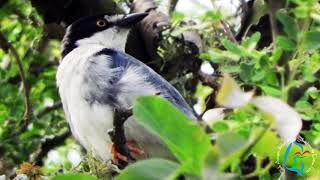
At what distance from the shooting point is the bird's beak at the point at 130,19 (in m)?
4.45

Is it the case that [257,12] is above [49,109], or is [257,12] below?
above

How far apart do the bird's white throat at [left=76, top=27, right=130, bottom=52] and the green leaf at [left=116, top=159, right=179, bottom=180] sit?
2890 millimetres

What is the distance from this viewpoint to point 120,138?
2.79 m

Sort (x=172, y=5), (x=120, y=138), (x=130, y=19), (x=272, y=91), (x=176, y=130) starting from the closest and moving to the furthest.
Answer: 1. (x=176, y=130)
2. (x=272, y=91)
3. (x=120, y=138)
4. (x=130, y=19)
5. (x=172, y=5)

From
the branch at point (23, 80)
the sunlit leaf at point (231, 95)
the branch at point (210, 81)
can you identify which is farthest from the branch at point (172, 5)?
the sunlit leaf at point (231, 95)

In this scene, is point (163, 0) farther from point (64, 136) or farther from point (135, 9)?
point (64, 136)

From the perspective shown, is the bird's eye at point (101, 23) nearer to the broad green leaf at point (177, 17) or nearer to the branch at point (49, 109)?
the broad green leaf at point (177, 17)

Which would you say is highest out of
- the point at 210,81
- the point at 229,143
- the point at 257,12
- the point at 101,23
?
the point at 229,143

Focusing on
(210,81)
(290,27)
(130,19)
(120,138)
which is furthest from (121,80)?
(290,27)

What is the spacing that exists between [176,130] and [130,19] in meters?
2.87

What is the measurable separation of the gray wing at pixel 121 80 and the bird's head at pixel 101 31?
1.74 ft

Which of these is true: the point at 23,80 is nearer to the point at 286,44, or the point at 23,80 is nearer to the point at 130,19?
the point at 130,19

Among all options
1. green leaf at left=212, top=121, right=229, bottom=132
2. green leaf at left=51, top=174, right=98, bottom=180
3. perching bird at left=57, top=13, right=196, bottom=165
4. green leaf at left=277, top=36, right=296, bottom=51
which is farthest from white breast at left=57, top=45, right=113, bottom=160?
green leaf at left=51, top=174, right=98, bottom=180

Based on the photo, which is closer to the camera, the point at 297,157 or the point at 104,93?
the point at 297,157
